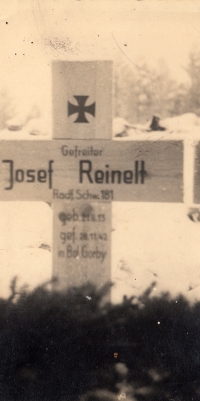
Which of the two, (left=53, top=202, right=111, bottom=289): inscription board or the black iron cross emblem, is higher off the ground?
the black iron cross emblem

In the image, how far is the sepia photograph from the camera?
101 cm

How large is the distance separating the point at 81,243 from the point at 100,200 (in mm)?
125

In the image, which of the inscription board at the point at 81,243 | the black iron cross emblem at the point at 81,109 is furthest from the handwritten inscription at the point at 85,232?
the black iron cross emblem at the point at 81,109

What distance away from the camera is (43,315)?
1.04 metres

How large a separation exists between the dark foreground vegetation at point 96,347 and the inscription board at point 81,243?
0.13 feet

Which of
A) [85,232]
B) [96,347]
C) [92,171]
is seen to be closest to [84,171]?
[92,171]

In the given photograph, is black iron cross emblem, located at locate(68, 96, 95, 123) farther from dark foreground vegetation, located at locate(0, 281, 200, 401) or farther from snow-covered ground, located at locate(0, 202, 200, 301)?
dark foreground vegetation, located at locate(0, 281, 200, 401)

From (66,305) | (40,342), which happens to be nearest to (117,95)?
(66,305)

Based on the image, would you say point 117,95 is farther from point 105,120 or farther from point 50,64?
point 50,64

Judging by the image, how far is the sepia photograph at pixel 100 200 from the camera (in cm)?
101

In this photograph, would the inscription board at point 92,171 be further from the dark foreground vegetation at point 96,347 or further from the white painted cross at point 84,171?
the dark foreground vegetation at point 96,347

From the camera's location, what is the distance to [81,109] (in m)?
1.02

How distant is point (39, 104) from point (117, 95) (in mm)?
207

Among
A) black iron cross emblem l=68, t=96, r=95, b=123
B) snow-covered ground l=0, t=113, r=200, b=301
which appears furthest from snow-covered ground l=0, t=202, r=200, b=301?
black iron cross emblem l=68, t=96, r=95, b=123
